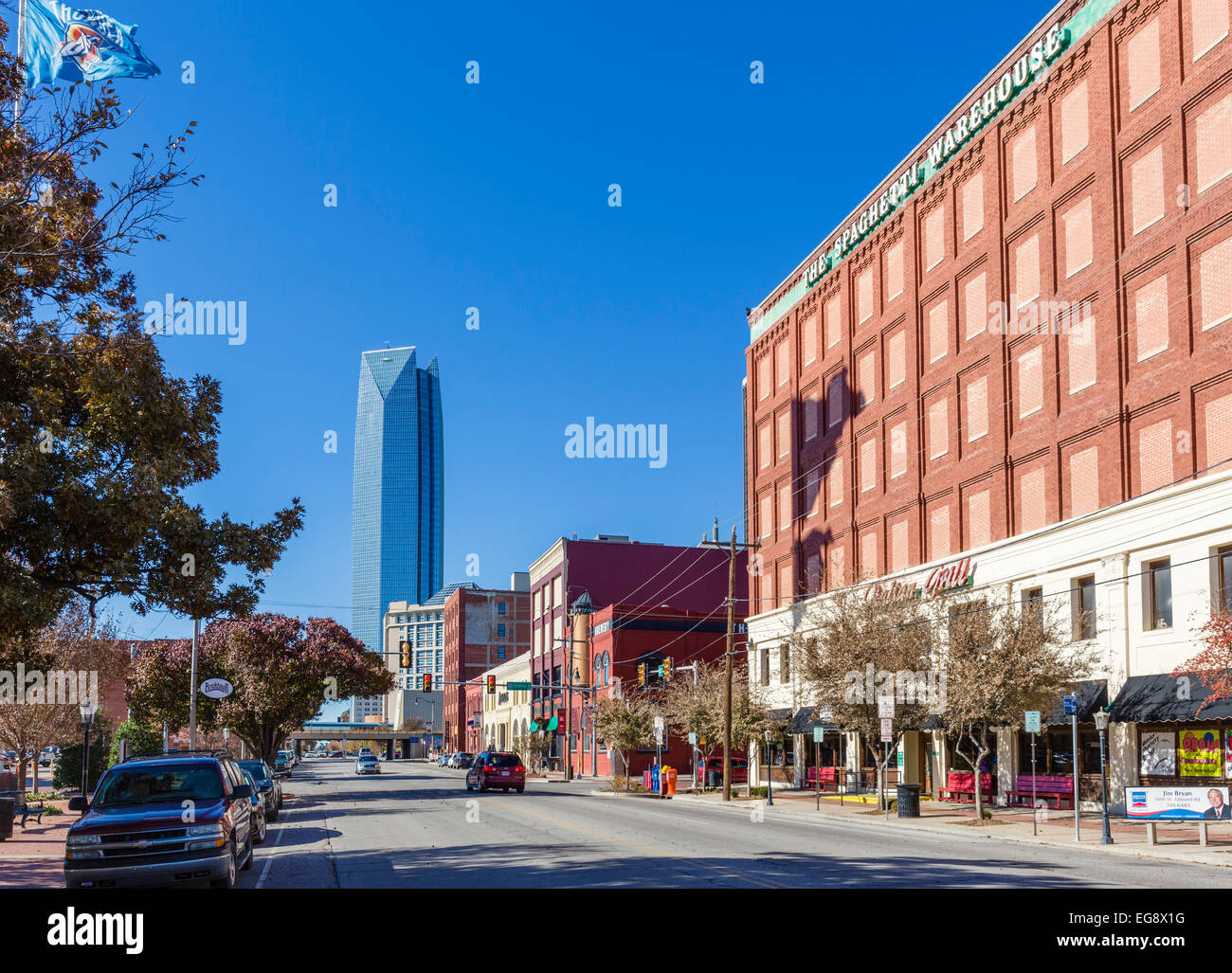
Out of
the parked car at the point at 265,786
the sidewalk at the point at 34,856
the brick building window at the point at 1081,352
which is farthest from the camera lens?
the brick building window at the point at 1081,352

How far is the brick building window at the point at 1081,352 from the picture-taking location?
35812 mm

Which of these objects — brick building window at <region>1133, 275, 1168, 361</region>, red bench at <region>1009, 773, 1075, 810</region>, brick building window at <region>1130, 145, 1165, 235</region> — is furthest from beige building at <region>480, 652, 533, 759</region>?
brick building window at <region>1130, 145, 1165, 235</region>

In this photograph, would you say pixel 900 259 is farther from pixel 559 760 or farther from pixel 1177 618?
pixel 559 760

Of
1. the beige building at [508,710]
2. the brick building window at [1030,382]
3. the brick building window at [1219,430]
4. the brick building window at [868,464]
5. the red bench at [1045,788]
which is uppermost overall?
the brick building window at [1030,382]

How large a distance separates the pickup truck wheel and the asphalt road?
1325mm

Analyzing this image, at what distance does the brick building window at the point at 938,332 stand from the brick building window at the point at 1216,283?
13.0m

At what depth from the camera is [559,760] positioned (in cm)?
8969

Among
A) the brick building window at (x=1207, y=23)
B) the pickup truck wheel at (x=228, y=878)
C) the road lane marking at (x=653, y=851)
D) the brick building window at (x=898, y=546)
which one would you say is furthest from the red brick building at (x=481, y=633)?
the pickup truck wheel at (x=228, y=878)

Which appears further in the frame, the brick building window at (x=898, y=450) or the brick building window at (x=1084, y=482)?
the brick building window at (x=898, y=450)

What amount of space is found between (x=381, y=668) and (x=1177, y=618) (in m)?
44.3

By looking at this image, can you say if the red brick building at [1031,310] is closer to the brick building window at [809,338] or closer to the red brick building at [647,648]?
the brick building window at [809,338]

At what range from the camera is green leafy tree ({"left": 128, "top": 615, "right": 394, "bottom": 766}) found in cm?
5394

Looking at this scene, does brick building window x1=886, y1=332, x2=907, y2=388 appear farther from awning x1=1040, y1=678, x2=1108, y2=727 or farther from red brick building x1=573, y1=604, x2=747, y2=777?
red brick building x1=573, y1=604, x2=747, y2=777

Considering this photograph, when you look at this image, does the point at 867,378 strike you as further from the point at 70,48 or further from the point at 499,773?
the point at 70,48
